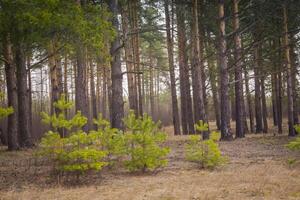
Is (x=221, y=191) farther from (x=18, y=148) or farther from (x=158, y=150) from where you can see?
(x=18, y=148)

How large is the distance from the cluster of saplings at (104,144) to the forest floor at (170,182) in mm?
341

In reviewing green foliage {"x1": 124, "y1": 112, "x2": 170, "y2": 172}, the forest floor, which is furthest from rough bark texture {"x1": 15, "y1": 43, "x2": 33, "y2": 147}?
green foliage {"x1": 124, "y1": 112, "x2": 170, "y2": 172}

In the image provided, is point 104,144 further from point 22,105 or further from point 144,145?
point 22,105

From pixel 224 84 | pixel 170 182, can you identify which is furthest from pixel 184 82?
pixel 170 182

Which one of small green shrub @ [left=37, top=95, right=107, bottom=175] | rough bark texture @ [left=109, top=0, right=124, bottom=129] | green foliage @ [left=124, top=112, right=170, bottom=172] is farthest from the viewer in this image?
rough bark texture @ [left=109, top=0, right=124, bottom=129]

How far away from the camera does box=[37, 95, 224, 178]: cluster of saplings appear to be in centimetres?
732

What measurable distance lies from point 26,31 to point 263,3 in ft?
33.6

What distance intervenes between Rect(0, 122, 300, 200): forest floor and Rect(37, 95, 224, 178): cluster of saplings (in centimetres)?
34

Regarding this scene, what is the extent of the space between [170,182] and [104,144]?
6.51 ft

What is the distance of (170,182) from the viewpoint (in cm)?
751

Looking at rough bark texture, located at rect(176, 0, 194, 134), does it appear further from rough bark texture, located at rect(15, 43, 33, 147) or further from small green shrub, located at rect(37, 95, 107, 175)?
small green shrub, located at rect(37, 95, 107, 175)

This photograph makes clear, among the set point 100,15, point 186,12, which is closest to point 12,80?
point 100,15

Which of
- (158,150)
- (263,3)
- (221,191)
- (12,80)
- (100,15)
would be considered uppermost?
(263,3)

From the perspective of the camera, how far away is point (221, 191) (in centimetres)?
662
